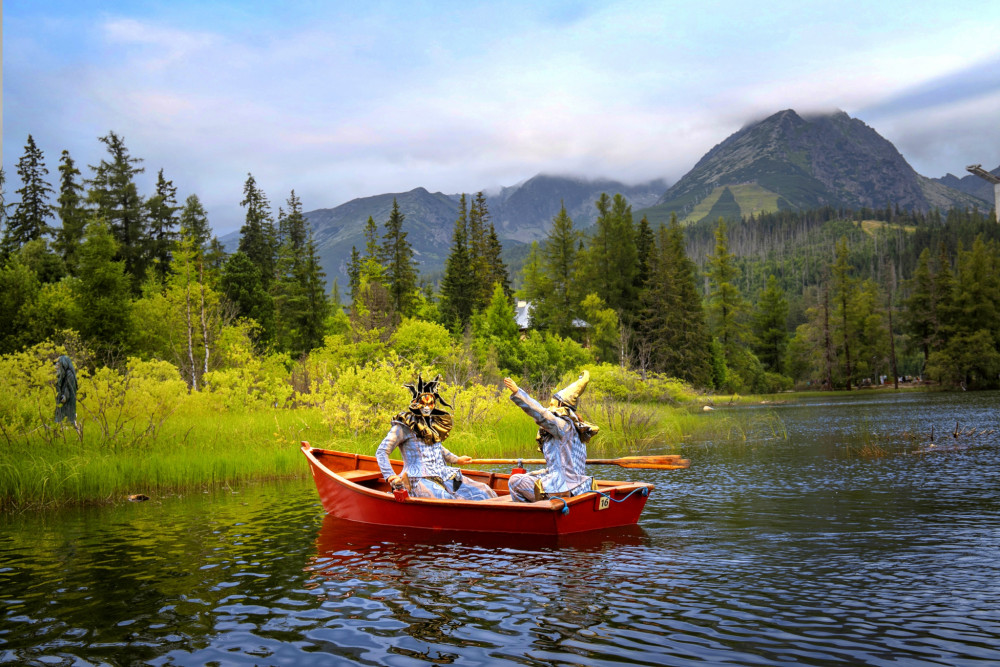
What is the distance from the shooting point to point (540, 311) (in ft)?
218

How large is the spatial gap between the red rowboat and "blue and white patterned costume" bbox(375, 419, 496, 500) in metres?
0.45

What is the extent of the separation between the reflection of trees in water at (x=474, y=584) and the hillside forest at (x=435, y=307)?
13.6 meters

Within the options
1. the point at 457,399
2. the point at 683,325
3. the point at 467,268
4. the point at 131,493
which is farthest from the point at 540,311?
the point at 131,493

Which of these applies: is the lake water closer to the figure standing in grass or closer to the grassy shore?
the grassy shore

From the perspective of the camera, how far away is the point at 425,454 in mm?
12055

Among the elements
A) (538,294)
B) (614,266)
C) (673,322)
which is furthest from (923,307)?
(538,294)

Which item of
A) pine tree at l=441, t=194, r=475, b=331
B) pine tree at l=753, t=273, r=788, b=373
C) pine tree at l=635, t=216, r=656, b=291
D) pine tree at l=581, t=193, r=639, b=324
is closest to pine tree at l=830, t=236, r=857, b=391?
pine tree at l=753, t=273, r=788, b=373

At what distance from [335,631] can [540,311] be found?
59.7 m

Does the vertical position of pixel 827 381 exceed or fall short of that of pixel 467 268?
it falls short

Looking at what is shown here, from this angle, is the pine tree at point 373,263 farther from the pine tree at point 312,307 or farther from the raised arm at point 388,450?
the raised arm at point 388,450

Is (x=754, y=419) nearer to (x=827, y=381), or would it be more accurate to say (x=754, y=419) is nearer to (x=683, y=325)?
(x=683, y=325)

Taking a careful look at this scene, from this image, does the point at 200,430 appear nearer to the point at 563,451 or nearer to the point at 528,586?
the point at 563,451

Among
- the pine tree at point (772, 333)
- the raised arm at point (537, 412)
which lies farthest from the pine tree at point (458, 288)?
the raised arm at point (537, 412)

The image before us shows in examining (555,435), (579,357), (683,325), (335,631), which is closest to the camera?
(335,631)
